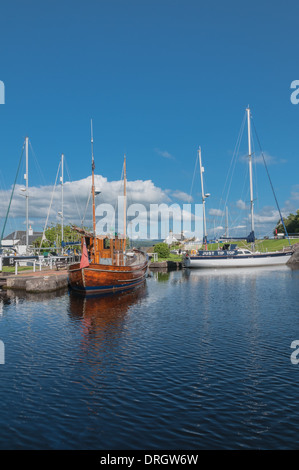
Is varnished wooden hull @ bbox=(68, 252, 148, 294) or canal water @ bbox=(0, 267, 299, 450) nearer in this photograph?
canal water @ bbox=(0, 267, 299, 450)

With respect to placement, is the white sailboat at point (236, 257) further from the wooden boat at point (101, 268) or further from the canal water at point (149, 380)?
the canal water at point (149, 380)

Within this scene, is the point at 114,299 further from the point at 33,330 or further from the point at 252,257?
the point at 252,257

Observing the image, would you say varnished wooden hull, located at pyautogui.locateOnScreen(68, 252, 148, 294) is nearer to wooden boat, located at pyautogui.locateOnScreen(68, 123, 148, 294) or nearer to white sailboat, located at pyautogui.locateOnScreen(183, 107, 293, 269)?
wooden boat, located at pyautogui.locateOnScreen(68, 123, 148, 294)

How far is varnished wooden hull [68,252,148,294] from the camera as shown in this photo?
2858cm

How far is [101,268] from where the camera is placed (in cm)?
2945

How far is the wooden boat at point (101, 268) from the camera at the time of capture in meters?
28.6

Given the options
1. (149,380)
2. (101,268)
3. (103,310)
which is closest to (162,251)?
(101,268)

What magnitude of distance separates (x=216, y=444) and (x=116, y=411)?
2815 mm

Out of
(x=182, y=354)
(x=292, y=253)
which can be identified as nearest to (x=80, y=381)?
(x=182, y=354)

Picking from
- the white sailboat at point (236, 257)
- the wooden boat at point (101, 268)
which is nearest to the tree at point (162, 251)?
the white sailboat at point (236, 257)

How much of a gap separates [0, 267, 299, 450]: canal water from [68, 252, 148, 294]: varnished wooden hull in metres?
6.92

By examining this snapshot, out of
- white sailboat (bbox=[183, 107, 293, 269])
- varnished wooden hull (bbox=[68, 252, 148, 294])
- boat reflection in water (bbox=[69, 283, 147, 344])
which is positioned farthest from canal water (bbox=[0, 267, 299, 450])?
white sailboat (bbox=[183, 107, 293, 269])

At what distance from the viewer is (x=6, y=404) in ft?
31.5

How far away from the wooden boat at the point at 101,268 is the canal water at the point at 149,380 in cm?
701
